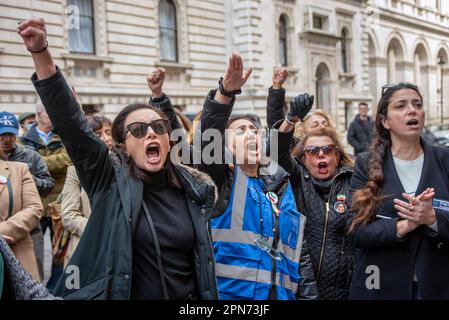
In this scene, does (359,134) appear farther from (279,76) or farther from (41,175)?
(41,175)

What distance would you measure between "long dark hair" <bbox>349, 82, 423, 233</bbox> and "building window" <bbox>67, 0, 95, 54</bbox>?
49.3ft

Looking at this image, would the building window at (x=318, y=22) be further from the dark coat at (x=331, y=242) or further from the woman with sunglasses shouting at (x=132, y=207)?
the woman with sunglasses shouting at (x=132, y=207)

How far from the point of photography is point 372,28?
29781 mm

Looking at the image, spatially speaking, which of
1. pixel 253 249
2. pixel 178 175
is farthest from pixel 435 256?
pixel 178 175

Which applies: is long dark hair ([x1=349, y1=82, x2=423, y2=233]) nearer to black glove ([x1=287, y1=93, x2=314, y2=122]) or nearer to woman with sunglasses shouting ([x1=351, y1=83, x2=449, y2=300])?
woman with sunglasses shouting ([x1=351, y1=83, x2=449, y2=300])

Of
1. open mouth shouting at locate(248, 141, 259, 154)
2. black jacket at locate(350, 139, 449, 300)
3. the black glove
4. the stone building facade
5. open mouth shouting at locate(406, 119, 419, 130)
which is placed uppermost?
the stone building facade

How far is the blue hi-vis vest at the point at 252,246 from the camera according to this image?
306 cm

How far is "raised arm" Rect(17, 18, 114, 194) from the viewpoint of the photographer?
2.16 metres

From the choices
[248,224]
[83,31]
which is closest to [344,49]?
[83,31]

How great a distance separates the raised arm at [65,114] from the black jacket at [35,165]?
2943 millimetres

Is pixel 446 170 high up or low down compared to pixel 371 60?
down

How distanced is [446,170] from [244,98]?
19.6 metres

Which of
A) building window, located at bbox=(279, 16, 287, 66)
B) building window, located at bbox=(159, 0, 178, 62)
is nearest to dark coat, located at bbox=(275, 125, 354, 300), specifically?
building window, located at bbox=(159, 0, 178, 62)
